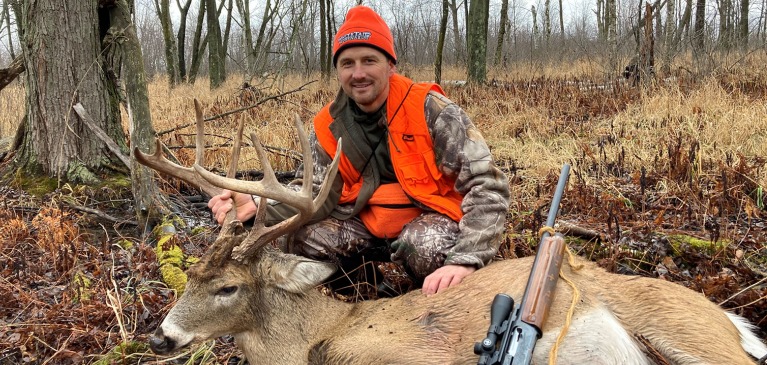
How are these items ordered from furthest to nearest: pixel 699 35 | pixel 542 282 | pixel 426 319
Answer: pixel 699 35
pixel 426 319
pixel 542 282

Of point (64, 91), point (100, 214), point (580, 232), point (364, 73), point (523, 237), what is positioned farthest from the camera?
point (64, 91)

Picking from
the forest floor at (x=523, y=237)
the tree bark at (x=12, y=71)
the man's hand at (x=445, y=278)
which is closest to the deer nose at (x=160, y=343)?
the forest floor at (x=523, y=237)

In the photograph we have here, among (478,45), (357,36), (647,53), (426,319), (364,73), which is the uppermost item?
(478,45)

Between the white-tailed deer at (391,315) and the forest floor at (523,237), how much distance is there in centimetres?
50

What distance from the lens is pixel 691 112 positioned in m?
7.82

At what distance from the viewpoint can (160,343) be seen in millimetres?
2998

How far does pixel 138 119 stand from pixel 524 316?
3.61 metres

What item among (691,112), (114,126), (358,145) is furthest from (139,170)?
(691,112)

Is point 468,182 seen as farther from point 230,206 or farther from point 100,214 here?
point 100,214

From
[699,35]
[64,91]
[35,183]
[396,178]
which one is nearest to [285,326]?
[396,178]

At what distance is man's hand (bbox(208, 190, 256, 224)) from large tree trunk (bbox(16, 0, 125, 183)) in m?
2.64

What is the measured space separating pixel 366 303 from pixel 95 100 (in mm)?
3667

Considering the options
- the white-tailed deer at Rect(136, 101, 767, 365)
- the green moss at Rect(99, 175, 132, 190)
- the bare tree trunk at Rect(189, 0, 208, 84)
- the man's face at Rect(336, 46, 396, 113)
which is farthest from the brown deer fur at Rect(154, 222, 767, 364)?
the bare tree trunk at Rect(189, 0, 208, 84)

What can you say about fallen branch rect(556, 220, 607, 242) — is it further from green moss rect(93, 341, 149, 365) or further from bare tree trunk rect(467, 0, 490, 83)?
bare tree trunk rect(467, 0, 490, 83)
